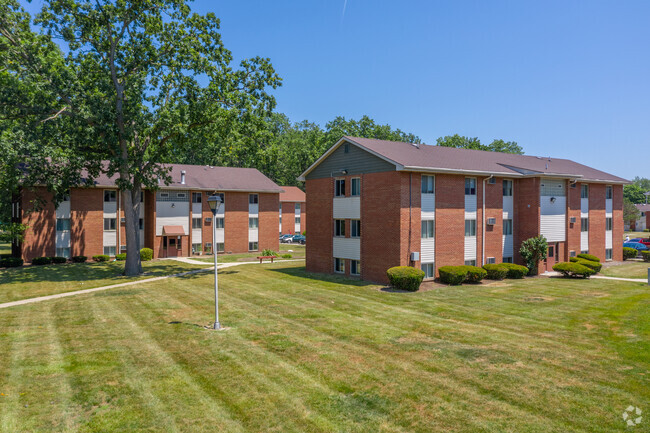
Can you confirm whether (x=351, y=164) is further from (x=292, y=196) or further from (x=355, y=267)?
(x=292, y=196)

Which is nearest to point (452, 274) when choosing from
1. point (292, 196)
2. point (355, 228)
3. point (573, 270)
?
point (355, 228)

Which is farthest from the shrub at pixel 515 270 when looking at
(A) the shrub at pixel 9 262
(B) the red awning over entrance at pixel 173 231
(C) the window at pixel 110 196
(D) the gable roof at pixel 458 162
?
(A) the shrub at pixel 9 262

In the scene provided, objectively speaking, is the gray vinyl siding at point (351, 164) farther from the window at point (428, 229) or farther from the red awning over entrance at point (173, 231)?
the red awning over entrance at point (173, 231)

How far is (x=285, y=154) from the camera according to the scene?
290ft

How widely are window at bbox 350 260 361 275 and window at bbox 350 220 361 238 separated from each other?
1.90 metres

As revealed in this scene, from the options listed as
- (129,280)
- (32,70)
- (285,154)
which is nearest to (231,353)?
(129,280)

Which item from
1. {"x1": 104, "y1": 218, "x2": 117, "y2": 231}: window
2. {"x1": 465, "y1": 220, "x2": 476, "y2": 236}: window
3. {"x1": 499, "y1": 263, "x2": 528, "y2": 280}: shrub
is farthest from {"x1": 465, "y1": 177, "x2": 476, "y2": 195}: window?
{"x1": 104, "y1": 218, "x2": 117, "y2": 231}: window

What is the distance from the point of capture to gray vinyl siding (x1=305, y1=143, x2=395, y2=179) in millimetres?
28406

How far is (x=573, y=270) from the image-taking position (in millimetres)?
30391

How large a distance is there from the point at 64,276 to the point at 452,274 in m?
28.0

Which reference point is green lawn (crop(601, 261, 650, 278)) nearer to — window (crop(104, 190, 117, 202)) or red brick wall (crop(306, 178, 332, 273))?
red brick wall (crop(306, 178, 332, 273))

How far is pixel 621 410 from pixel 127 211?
31949 mm

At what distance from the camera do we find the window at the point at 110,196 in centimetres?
4278

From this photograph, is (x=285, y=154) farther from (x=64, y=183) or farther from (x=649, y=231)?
(x=649, y=231)
